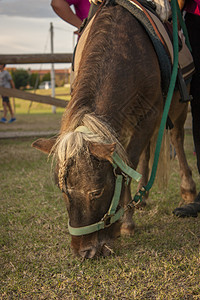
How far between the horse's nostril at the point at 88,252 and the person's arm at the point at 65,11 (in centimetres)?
200

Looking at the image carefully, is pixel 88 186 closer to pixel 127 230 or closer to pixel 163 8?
pixel 127 230

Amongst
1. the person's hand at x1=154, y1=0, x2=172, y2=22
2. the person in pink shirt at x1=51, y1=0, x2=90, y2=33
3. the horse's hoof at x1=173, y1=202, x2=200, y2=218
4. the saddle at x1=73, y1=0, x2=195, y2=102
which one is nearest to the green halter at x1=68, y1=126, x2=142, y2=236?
the saddle at x1=73, y1=0, x2=195, y2=102

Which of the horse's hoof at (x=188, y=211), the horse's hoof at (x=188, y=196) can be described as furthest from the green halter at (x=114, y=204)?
the horse's hoof at (x=188, y=196)

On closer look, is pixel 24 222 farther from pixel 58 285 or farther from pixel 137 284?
pixel 137 284

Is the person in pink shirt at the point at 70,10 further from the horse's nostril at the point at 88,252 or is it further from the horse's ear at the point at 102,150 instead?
the horse's nostril at the point at 88,252

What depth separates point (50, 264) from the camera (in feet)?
7.12

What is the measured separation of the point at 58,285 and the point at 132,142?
3.23ft

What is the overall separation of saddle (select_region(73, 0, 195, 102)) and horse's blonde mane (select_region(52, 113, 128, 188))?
0.64 meters

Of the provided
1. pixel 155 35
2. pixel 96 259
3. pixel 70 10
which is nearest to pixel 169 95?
pixel 155 35

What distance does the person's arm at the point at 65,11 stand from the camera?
114 inches

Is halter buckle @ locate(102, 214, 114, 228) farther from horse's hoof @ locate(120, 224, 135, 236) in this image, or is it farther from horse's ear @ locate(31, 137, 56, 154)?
horse's hoof @ locate(120, 224, 135, 236)

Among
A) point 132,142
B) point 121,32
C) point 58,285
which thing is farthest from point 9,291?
point 121,32

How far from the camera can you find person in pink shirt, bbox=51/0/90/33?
2.91 meters

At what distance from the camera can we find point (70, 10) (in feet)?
9.62
